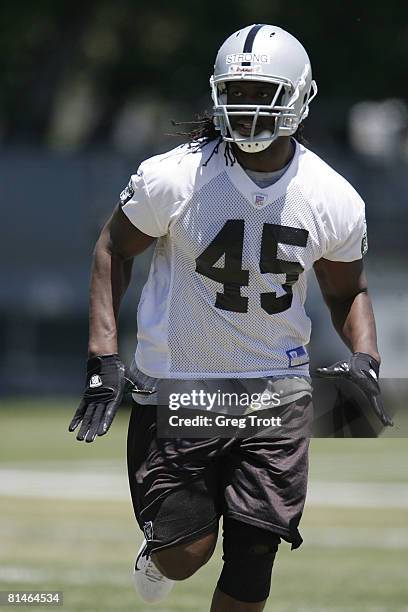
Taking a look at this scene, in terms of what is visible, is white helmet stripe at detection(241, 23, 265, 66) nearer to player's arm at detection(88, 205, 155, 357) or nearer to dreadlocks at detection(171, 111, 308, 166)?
dreadlocks at detection(171, 111, 308, 166)

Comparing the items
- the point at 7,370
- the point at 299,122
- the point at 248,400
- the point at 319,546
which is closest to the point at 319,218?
the point at 299,122

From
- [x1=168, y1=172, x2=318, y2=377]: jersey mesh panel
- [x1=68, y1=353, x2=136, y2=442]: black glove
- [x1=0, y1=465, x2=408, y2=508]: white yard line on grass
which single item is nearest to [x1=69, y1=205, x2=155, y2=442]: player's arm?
[x1=68, y1=353, x2=136, y2=442]: black glove

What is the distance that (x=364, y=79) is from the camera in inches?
994

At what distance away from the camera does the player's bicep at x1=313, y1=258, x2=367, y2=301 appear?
5.88 metres

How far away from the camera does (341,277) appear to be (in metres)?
5.92

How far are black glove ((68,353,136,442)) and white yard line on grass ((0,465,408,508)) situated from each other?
17.5 ft

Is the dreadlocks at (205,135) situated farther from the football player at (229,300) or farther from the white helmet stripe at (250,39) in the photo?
→ the white helmet stripe at (250,39)

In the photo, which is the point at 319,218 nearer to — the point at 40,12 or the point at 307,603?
the point at 307,603

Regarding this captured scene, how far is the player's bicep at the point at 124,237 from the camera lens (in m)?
5.66

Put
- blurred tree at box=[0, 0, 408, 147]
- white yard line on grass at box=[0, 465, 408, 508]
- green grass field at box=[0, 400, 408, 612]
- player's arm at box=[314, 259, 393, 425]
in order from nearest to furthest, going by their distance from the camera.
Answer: player's arm at box=[314, 259, 393, 425], green grass field at box=[0, 400, 408, 612], white yard line on grass at box=[0, 465, 408, 508], blurred tree at box=[0, 0, 408, 147]

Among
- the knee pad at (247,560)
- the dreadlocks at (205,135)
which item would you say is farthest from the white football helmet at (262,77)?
the knee pad at (247,560)

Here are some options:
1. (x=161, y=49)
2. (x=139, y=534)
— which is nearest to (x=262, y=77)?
(x=139, y=534)

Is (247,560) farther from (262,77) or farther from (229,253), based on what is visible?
(262,77)

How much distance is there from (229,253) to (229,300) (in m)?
0.18
